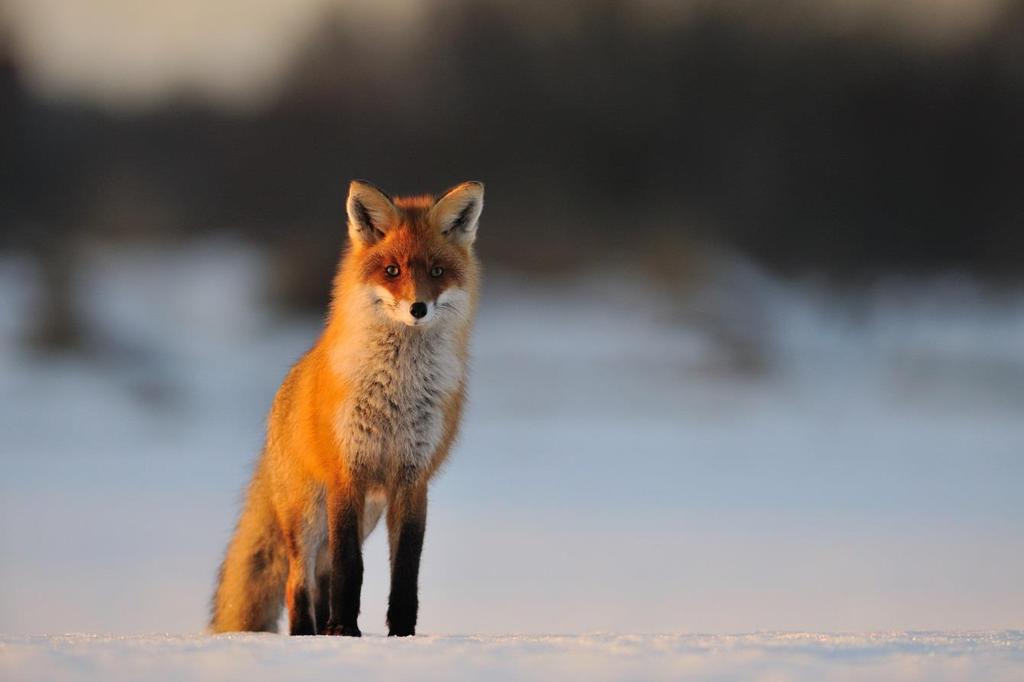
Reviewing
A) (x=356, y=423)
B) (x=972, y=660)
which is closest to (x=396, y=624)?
(x=356, y=423)

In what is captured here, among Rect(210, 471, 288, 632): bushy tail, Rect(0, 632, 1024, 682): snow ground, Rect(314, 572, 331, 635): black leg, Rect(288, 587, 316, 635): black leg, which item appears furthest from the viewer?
Rect(210, 471, 288, 632): bushy tail

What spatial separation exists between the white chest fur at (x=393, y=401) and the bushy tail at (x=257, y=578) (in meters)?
1.02


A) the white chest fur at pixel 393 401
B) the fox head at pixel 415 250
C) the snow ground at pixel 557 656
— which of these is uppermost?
the fox head at pixel 415 250

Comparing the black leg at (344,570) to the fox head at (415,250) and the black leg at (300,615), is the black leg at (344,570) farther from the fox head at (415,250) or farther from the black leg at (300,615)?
the fox head at (415,250)

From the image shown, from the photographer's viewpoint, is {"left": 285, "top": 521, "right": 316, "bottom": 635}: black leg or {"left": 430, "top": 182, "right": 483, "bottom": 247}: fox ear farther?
{"left": 285, "top": 521, "right": 316, "bottom": 635}: black leg

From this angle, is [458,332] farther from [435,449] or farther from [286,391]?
[286,391]

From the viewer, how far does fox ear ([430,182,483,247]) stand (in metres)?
5.14

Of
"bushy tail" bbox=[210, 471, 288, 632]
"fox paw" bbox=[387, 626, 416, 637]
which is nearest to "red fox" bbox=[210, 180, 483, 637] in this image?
"fox paw" bbox=[387, 626, 416, 637]

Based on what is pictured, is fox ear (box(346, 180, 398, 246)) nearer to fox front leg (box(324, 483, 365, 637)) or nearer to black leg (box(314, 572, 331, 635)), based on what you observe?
fox front leg (box(324, 483, 365, 637))

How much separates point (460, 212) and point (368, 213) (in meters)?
0.38

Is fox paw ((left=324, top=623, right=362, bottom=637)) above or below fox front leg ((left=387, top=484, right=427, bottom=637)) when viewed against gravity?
below

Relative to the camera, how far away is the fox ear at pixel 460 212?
5.14 metres

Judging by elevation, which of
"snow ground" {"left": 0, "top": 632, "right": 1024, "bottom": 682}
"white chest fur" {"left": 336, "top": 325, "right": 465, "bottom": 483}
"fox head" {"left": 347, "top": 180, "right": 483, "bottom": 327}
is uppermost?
"fox head" {"left": 347, "top": 180, "right": 483, "bottom": 327}

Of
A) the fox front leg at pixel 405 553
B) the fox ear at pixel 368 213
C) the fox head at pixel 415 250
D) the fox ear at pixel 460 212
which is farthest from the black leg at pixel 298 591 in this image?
the fox ear at pixel 460 212
